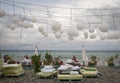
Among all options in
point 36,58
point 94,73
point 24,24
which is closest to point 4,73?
point 36,58

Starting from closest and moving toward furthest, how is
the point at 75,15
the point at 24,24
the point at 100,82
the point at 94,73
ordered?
1. the point at 100,82
2. the point at 24,24
3. the point at 94,73
4. the point at 75,15

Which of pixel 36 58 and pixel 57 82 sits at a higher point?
pixel 36 58

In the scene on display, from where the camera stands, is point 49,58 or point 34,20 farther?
point 49,58

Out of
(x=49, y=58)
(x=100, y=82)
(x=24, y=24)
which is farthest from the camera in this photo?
(x=49, y=58)

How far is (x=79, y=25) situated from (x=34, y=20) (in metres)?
2.89

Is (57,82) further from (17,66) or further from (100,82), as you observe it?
(17,66)

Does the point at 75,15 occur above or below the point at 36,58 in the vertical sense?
above

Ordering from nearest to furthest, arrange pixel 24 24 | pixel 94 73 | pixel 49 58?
pixel 24 24 < pixel 94 73 < pixel 49 58

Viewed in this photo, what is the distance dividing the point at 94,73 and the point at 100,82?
242cm

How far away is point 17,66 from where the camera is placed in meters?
18.1

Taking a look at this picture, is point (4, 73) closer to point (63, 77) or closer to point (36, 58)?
point (36, 58)

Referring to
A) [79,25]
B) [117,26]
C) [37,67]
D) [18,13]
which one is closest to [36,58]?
[37,67]

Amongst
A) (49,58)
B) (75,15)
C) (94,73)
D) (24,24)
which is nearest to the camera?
(24,24)

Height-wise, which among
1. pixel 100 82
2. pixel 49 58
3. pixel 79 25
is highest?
pixel 79 25
